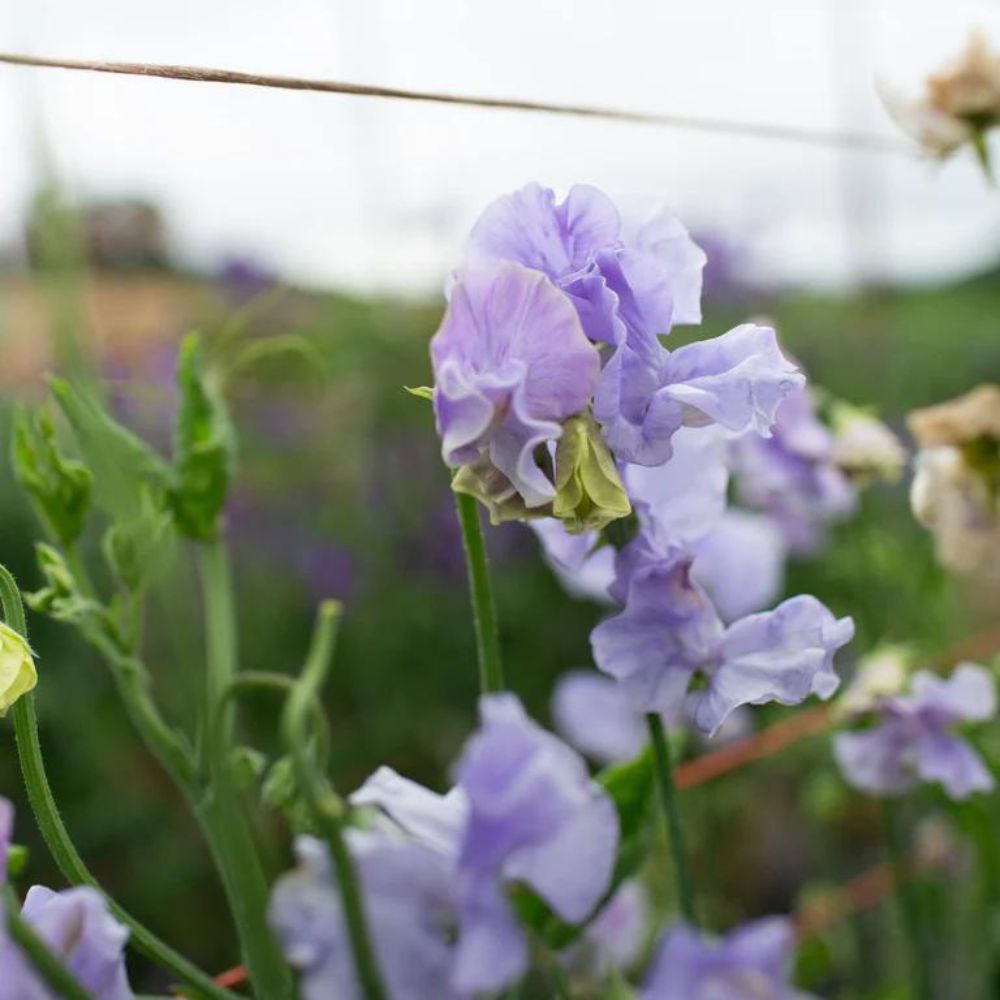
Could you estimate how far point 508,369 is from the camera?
1.09 feet

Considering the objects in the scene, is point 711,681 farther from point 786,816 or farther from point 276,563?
point 276,563

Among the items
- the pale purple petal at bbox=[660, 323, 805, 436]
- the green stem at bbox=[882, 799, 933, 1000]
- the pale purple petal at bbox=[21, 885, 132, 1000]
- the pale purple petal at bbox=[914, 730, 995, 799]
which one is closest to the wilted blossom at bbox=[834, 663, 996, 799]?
the pale purple petal at bbox=[914, 730, 995, 799]

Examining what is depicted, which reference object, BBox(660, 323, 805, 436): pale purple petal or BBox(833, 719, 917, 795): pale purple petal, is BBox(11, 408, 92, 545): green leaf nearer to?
BBox(660, 323, 805, 436): pale purple petal

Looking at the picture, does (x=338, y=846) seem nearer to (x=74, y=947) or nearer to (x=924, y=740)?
(x=74, y=947)

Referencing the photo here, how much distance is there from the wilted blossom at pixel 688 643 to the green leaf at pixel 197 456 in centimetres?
15

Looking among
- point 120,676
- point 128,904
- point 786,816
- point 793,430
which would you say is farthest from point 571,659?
point 120,676

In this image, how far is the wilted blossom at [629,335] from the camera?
1.15 feet

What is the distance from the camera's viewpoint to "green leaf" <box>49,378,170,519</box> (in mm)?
467

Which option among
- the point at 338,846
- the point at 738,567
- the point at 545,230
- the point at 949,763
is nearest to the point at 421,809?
the point at 338,846

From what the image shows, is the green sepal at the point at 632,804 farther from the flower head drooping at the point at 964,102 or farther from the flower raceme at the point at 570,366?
the flower head drooping at the point at 964,102

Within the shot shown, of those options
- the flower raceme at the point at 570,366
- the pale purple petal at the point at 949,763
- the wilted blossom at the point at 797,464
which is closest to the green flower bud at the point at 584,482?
the flower raceme at the point at 570,366

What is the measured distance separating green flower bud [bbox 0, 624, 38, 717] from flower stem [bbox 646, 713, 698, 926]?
16cm

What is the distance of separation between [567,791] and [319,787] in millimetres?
56

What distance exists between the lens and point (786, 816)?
177 cm
